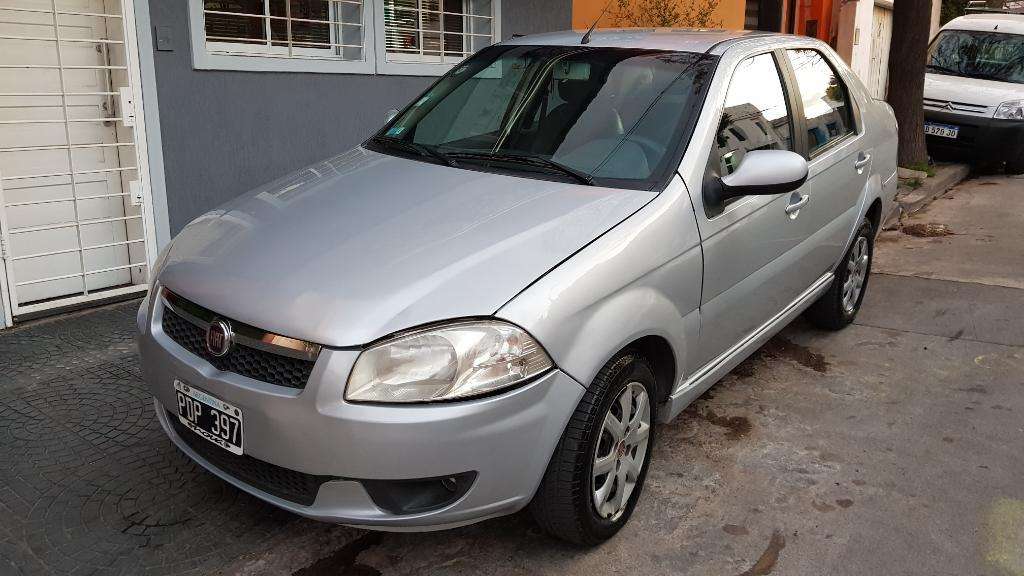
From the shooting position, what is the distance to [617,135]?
3.41m

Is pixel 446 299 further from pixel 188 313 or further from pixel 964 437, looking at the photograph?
pixel 964 437

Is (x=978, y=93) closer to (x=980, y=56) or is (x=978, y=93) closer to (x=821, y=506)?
(x=980, y=56)

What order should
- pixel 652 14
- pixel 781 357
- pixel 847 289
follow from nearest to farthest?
pixel 781 357
pixel 847 289
pixel 652 14

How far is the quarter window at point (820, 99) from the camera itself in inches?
168

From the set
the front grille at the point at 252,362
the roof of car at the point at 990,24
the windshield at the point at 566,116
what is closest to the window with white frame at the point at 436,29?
the windshield at the point at 566,116

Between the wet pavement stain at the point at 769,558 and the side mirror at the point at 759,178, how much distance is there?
1228 millimetres

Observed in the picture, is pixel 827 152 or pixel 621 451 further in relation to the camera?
pixel 827 152

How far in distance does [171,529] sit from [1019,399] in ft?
12.8

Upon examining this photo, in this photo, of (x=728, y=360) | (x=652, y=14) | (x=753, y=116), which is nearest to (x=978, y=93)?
(x=652, y=14)

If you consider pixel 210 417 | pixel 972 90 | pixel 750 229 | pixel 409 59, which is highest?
pixel 409 59

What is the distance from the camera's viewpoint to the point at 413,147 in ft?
12.3

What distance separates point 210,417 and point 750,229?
218cm

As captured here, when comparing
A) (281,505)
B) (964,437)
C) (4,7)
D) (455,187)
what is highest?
(4,7)

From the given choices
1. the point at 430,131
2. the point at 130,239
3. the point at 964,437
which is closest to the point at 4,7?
the point at 130,239
